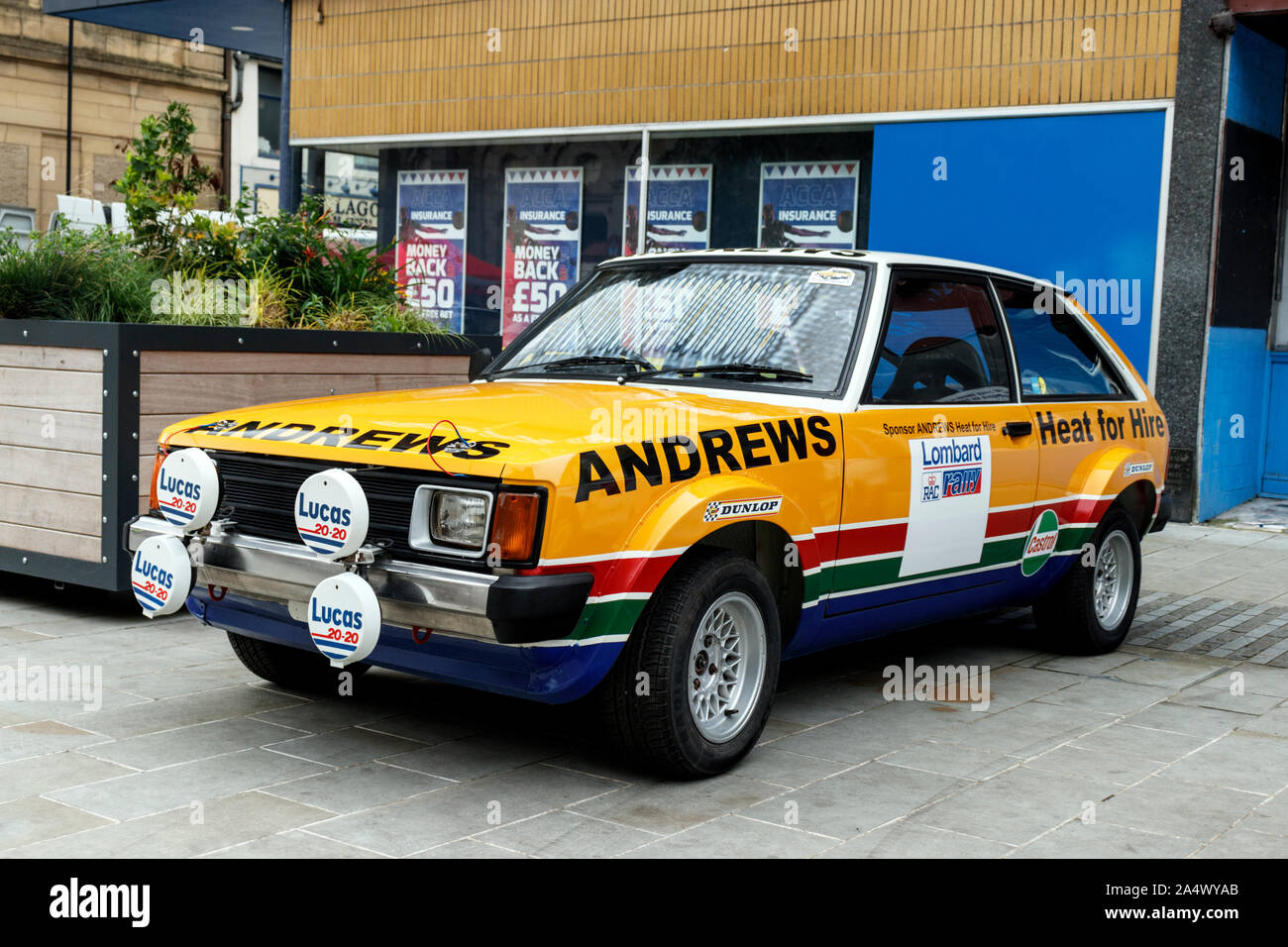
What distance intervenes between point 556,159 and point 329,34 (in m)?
3.51

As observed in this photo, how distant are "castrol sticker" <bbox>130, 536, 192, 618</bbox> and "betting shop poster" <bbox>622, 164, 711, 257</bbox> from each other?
372 inches

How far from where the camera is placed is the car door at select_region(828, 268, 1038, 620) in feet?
16.8

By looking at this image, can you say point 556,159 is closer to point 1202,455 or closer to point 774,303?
point 1202,455

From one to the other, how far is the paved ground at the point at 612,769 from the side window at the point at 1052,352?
4.26ft

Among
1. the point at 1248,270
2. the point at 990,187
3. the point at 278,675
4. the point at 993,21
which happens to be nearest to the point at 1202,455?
the point at 1248,270

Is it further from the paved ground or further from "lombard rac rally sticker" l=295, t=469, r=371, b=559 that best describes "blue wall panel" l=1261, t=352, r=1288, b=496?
"lombard rac rally sticker" l=295, t=469, r=371, b=559

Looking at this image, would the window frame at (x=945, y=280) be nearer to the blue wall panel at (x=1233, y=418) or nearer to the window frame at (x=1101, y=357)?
the window frame at (x=1101, y=357)

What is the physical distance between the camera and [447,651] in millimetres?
Result: 4199

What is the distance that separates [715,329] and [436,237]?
11.2 meters

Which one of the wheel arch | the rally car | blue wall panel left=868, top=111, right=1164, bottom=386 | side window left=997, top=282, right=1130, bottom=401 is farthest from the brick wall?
the wheel arch

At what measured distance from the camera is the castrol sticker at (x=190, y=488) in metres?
4.62

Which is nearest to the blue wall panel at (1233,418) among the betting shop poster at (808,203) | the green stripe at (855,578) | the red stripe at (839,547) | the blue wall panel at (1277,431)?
the blue wall panel at (1277,431)

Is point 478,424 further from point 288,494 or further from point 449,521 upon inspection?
point 288,494

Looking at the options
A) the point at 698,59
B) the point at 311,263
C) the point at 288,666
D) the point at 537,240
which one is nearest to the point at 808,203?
the point at 698,59
